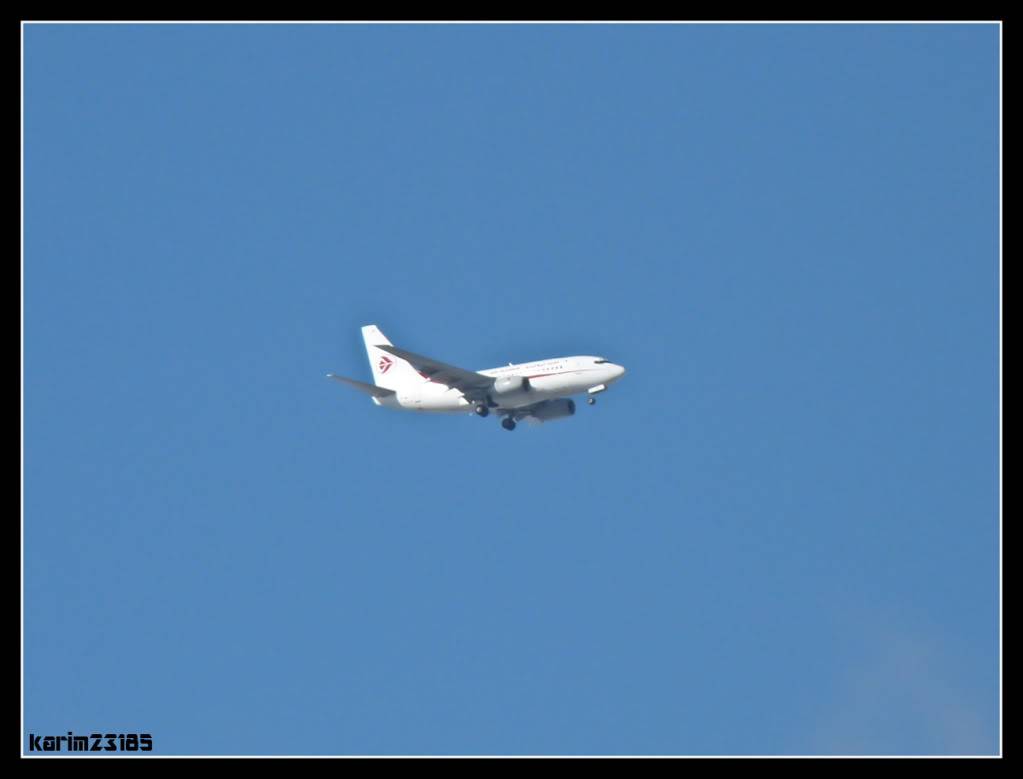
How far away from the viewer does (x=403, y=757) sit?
54156 millimetres

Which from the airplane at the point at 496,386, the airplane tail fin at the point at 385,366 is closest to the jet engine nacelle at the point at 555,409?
the airplane at the point at 496,386

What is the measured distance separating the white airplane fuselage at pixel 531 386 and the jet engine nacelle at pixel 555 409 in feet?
4.62

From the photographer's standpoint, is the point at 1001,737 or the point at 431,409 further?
the point at 431,409

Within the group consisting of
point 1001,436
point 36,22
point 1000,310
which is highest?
point 36,22

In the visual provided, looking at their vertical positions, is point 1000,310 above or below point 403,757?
above

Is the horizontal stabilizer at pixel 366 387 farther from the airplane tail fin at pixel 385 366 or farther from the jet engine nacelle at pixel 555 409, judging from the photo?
the jet engine nacelle at pixel 555 409

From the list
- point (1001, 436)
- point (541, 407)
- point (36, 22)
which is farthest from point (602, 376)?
point (36, 22)

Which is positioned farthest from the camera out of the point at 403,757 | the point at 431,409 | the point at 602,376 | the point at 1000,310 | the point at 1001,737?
the point at 431,409

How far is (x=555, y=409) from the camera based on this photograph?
7938cm

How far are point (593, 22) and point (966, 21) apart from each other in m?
15.7

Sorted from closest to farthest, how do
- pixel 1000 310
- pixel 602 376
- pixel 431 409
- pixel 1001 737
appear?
pixel 1001 737
pixel 1000 310
pixel 602 376
pixel 431 409

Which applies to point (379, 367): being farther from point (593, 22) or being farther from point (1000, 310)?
point (1000, 310)

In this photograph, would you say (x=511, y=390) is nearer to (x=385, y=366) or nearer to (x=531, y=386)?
(x=531, y=386)

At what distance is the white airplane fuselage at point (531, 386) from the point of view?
75188mm
